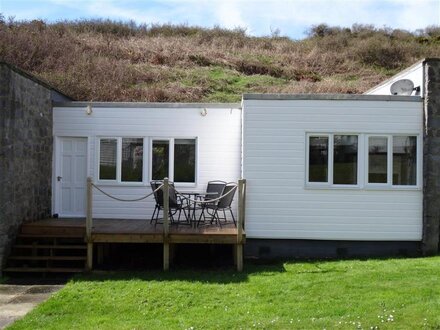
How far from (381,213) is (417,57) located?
22598mm

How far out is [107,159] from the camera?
11875 mm

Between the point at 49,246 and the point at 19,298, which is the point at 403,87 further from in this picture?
the point at 19,298

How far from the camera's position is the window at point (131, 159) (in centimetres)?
1181

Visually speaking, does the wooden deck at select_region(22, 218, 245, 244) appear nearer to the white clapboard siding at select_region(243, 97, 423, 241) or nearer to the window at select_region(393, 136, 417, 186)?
the white clapboard siding at select_region(243, 97, 423, 241)

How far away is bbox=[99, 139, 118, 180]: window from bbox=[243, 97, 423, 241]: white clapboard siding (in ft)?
11.2

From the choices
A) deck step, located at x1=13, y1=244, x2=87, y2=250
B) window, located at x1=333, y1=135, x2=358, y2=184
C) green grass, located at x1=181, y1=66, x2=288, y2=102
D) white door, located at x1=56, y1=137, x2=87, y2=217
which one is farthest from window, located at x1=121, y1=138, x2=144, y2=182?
green grass, located at x1=181, y1=66, x2=288, y2=102

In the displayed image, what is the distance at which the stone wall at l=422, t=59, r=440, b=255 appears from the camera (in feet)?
32.4

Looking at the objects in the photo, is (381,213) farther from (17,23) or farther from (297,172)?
(17,23)

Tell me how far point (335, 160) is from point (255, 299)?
13.6 feet

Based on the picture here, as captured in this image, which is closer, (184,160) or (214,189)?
(214,189)

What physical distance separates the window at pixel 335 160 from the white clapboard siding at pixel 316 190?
0.18m

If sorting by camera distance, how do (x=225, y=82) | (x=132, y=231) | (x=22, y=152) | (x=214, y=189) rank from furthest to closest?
1. (x=225, y=82)
2. (x=214, y=189)
3. (x=22, y=152)
4. (x=132, y=231)

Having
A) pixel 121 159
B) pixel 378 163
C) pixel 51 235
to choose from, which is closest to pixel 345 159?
pixel 378 163

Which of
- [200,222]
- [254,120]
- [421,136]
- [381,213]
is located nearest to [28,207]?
[200,222]
